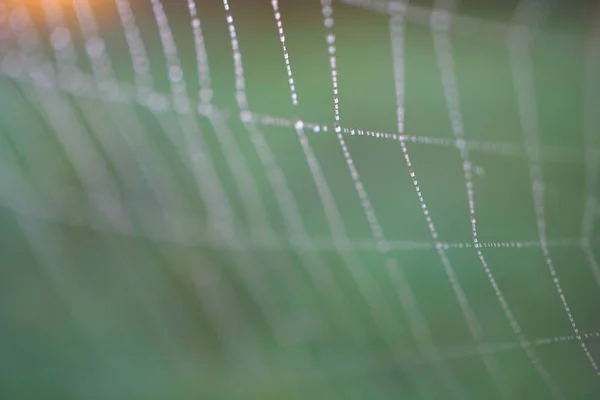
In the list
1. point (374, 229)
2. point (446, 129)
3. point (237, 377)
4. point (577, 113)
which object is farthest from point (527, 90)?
point (237, 377)

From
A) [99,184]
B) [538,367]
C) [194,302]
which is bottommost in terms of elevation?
[538,367]

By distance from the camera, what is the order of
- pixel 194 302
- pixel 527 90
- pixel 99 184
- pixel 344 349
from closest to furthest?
pixel 344 349 → pixel 194 302 → pixel 99 184 → pixel 527 90

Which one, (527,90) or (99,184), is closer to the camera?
(99,184)

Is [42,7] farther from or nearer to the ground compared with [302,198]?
farther from the ground

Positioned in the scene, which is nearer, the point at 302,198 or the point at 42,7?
the point at 302,198

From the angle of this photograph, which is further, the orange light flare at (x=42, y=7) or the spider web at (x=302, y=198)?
the orange light flare at (x=42, y=7)

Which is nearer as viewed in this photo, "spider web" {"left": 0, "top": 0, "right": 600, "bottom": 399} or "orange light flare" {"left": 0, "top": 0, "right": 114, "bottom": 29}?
"spider web" {"left": 0, "top": 0, "right": 600, "bottom": 399}

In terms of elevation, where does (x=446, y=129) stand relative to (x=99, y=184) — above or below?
above

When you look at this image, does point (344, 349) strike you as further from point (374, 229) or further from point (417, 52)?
point (417, 52)
